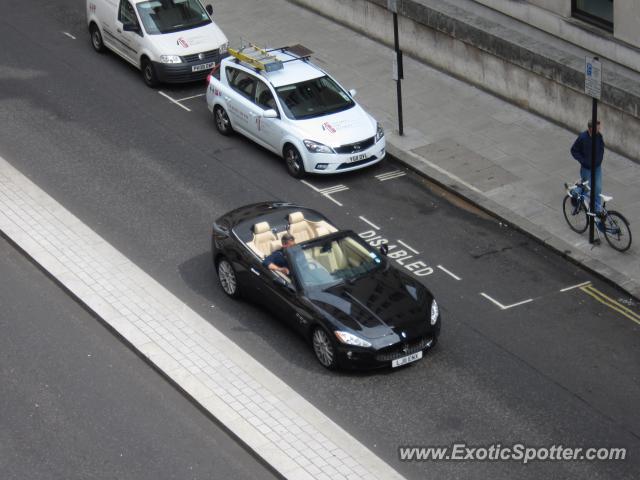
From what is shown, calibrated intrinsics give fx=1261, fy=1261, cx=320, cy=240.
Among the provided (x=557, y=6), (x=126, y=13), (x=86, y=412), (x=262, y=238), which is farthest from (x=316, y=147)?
(x=86, y=412)

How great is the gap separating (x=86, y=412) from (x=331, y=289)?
3.54 metres

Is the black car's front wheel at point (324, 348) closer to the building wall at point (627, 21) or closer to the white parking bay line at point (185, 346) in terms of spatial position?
the white parking bay line at point (185, 346)

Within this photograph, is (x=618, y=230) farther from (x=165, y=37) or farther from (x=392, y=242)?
(x=165, y=37)

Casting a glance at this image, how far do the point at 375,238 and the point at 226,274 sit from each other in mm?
2889

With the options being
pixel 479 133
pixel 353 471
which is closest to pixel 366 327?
pixel 353 471

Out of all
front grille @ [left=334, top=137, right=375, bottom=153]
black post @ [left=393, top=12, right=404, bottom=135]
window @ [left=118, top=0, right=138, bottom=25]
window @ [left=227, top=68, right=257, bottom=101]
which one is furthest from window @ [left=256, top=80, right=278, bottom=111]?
window @ [left=118, top=0, right=138, bottom=25]

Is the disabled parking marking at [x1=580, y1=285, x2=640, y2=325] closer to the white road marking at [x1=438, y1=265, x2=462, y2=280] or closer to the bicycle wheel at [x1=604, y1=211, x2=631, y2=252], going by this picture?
the bicycle wheel at [x1=604, y1=211, x2=631, y2=252]

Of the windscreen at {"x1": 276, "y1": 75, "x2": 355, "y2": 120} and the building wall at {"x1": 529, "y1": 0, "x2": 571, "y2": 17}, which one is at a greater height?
the building wall at {"x1": 529, "y1": 0, "x2": 571, "y2": 17}

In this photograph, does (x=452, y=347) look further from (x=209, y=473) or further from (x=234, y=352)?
(x=209, y=473)

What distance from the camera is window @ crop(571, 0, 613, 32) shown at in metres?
23.5

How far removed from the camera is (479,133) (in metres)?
23.4

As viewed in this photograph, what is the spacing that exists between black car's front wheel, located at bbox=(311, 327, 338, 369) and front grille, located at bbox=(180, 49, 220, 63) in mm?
10369

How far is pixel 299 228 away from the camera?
18094mm

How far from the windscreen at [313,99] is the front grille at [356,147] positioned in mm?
946
